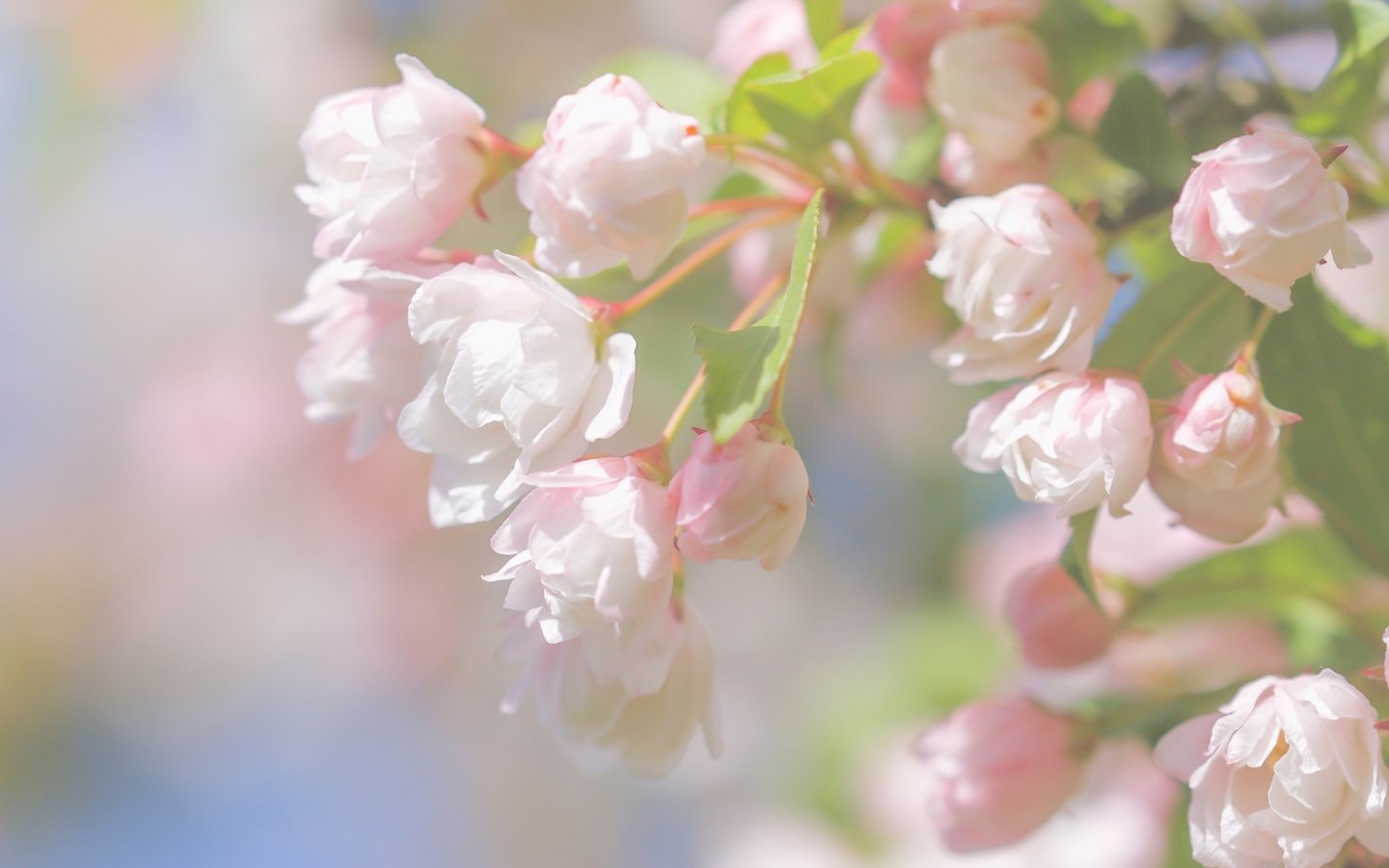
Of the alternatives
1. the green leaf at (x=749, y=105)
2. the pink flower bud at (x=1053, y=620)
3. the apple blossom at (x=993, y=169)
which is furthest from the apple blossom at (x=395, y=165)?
the pink flower bud at (x=1053, y=620)

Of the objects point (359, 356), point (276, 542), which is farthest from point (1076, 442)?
point (276, 542)

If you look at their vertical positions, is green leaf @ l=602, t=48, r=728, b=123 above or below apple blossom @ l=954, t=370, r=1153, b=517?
above

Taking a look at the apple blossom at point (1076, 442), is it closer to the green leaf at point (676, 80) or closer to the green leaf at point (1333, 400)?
the green leaf at point (1333, 400)

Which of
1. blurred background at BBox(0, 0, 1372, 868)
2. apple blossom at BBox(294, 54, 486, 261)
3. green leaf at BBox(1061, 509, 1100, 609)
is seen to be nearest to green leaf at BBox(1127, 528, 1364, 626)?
green leaf at BBox(1061, 509, 1100, 609)

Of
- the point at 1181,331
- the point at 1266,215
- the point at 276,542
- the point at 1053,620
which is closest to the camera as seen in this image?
the point at 1266,215

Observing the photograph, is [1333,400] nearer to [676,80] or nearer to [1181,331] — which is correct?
[1181,331]

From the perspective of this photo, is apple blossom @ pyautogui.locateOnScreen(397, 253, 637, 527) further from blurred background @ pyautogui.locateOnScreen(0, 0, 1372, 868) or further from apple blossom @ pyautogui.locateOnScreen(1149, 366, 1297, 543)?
blurred background @ pyautogui.locateOnScreen(0, 0, 1372, 868)
